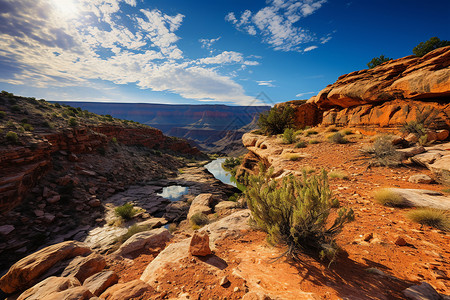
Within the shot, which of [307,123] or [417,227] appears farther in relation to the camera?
[307,123]

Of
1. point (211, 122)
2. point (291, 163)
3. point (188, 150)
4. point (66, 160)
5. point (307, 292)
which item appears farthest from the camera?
point (211, 122)

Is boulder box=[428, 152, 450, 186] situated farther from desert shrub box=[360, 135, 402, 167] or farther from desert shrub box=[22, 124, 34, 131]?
desert shrub box=[22, 124, 34, 131]

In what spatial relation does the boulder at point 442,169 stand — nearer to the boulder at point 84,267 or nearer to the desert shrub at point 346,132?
the desert shrub at point 346,132

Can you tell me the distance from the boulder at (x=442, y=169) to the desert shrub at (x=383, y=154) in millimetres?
783

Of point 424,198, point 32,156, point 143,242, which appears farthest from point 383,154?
point 32,156

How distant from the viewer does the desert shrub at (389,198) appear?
359 cm

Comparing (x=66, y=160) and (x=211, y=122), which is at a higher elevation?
(x=211, y=122)

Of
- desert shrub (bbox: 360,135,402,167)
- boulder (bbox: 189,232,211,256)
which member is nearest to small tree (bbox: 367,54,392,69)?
desert shrub (bbox: 360,135,402,167)

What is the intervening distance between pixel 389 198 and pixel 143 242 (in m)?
6.60

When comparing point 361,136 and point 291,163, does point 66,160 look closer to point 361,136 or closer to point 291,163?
point 291,163

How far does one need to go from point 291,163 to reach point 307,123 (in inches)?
436

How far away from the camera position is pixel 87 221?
9828 millimetres

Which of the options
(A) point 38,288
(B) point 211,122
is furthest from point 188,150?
(B) point 211,122

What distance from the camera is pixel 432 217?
118 inches
